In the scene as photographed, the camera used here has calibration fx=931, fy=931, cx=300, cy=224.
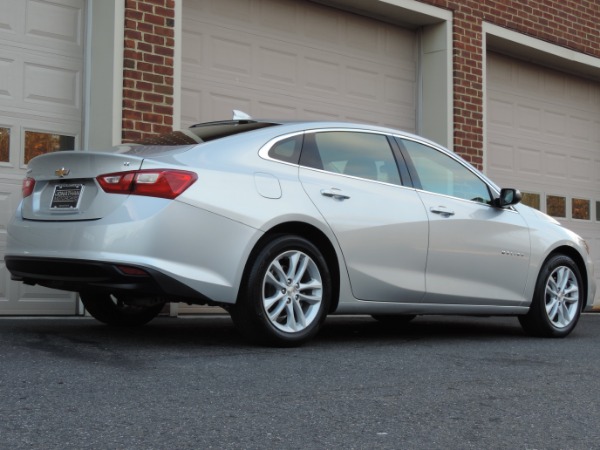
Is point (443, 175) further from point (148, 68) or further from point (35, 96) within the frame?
point (35, 96)

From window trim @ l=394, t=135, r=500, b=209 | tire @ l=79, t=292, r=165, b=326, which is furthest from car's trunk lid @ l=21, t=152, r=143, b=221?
window trim @ l=394, t=135, r=500, b=209

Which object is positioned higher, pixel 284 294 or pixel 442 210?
pixel 442 210

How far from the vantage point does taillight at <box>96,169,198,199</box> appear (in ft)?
17.1

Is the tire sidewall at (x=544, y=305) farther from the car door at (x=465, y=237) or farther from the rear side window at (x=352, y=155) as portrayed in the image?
the rear side window at (x=352, y=155)

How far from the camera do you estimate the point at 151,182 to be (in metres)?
5.24

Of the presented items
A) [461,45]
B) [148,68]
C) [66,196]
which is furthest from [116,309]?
[461,45]

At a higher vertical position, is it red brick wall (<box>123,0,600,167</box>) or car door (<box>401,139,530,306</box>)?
red brick wall (<box>123,0,600,167</box>)

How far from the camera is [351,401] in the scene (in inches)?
159

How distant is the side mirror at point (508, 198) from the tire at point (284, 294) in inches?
75.7

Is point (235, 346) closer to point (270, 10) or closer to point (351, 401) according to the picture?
point (351, 401)

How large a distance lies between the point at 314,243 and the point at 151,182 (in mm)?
1212

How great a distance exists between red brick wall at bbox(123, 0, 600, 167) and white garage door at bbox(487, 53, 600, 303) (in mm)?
592

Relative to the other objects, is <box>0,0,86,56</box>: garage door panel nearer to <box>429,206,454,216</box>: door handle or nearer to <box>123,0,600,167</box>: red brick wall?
<box>123,0,600,167</box>: red brick wall

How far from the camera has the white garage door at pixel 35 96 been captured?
26.5ft
